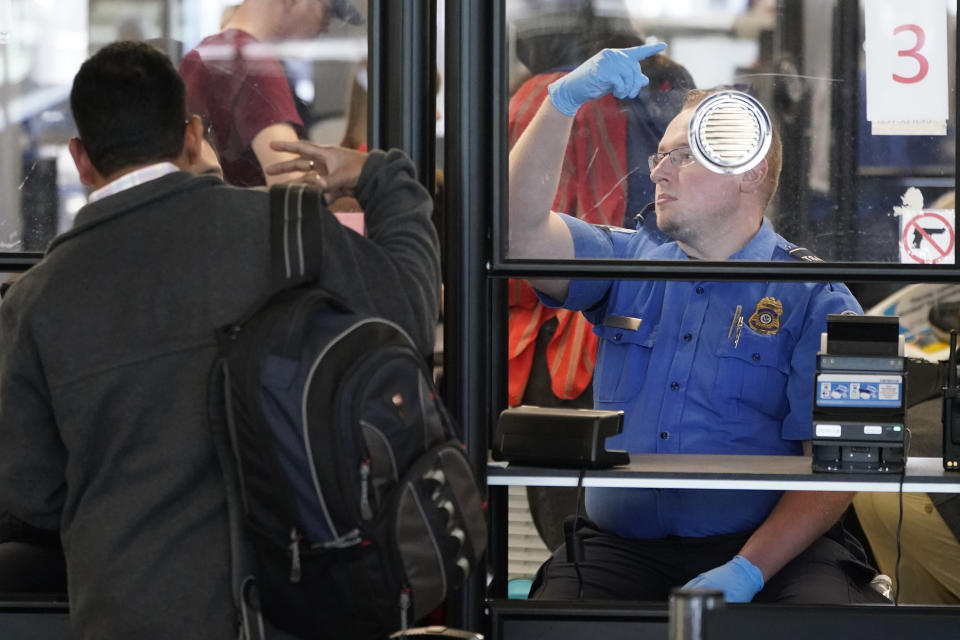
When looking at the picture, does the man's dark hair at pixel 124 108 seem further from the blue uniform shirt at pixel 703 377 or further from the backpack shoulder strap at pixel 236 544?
the blue uniform shirt at pixel 703 377

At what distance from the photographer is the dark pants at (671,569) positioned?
2720 millimetres

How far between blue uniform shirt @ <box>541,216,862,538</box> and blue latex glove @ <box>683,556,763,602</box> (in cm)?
22

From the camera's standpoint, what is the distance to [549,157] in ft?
8.23

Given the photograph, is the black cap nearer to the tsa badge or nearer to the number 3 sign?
the number 3 sign

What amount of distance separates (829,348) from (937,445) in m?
1.22

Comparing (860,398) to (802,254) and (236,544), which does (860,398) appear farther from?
(236,544)

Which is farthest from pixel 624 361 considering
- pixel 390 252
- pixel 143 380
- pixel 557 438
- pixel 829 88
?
pixel 143 380

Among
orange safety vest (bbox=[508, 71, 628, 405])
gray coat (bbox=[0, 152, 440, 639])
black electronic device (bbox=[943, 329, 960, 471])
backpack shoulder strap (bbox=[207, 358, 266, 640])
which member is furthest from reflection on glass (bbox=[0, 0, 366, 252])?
black electronic device (bbox=[943, 329, 960, 471])

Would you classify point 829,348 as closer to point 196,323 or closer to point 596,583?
point 596,583

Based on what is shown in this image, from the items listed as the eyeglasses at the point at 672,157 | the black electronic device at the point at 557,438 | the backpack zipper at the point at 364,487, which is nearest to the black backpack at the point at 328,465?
the backpack zipper at the point at 364,487

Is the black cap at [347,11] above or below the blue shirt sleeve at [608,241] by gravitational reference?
above

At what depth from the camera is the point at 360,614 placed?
69.4 inches

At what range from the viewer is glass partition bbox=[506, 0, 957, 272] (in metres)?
2.44

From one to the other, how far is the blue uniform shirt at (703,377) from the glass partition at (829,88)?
377mm
